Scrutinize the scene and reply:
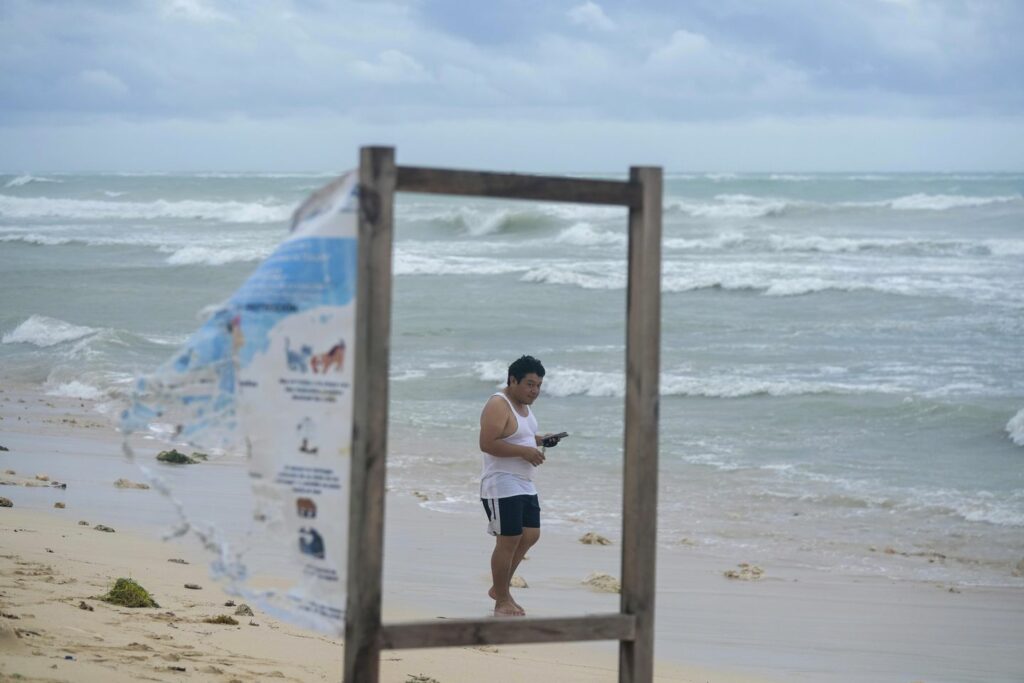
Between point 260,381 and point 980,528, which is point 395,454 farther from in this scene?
point 260,381

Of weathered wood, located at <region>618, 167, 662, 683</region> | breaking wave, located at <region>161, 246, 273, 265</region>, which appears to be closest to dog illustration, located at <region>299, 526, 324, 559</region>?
weathered wood, located at <region>618, 167, 662, 683</region>

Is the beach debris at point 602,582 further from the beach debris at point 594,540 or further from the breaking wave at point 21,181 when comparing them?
the breaking wave at point 21,181

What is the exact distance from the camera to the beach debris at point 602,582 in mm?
7543

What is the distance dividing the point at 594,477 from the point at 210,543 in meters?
7.58

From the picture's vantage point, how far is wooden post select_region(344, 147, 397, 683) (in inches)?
136

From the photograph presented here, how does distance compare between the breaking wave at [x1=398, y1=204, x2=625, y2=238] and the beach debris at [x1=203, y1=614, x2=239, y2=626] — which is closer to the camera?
the beach debris at [x1=203, y1=614, x2=239, y2=626]

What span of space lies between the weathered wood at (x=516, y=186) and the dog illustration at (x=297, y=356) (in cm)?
51

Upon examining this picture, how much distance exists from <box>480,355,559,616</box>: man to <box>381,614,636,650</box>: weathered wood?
102 inches

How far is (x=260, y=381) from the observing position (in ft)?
11.8

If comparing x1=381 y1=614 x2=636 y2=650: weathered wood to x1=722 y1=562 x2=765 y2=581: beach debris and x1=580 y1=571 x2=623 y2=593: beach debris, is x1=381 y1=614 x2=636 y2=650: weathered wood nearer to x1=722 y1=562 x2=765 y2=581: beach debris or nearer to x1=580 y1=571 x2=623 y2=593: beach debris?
x1=580 y1=571 x2=623 y2=593: beach debris

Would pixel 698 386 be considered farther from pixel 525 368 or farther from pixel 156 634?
pixel 156 634

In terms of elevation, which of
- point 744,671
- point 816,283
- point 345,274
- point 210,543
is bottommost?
point 744,671

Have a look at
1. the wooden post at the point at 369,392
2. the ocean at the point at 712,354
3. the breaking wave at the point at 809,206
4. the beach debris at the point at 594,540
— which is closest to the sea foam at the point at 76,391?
the ocean at the point at 712,354

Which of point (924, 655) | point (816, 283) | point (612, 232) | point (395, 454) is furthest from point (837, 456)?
point (612, 232)
